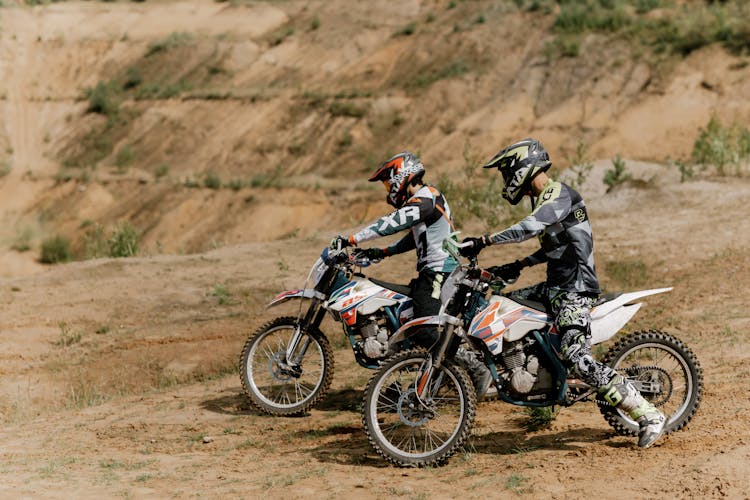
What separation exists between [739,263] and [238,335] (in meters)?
6.30

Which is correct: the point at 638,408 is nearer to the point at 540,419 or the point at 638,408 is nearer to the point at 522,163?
the point at 540,419

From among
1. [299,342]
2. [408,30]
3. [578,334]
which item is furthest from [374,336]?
[408,30]

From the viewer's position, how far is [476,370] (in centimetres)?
702

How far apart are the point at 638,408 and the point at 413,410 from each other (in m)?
1.52

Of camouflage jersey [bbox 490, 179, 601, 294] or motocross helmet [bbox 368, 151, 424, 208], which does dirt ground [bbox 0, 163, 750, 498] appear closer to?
camouflage jersey [bbox 490, 179, 601, 294]

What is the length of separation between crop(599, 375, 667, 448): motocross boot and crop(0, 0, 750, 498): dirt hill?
0.16 m

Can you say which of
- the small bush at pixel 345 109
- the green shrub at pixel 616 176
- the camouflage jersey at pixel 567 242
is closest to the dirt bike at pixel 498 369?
the camouflage jersey at pixel 567 242

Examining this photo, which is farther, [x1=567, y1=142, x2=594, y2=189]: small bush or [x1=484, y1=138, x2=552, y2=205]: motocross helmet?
[x1=567, y1=142, x2=594, y2=189]: small bush

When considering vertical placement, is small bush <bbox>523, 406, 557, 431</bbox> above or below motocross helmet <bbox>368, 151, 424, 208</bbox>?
below

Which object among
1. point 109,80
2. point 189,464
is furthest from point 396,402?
point 109,80

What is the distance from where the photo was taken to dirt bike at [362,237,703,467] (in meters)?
6.34

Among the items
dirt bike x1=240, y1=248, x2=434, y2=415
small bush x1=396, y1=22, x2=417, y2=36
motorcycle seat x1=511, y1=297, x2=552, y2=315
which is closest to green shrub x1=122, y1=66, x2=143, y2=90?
small bush x1=396, y1=22, x2=417, y2=36

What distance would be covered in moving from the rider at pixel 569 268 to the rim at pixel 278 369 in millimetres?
2491

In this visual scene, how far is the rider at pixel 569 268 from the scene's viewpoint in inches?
243
